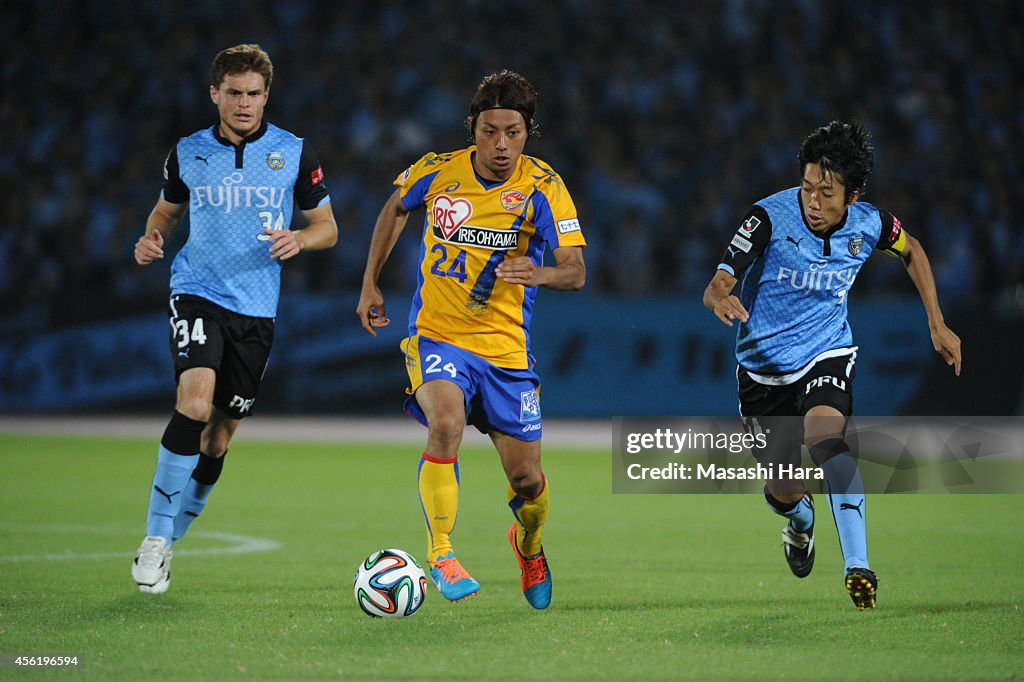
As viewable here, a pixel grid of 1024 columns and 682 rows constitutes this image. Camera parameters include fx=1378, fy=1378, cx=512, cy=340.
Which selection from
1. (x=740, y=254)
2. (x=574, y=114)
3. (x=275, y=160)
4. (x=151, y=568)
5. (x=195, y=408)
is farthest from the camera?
(x=574, y=114)

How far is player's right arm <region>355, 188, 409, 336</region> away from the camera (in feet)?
21.7

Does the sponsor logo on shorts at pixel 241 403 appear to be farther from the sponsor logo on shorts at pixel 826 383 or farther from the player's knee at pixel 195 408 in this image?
the sponsor logo on shorts at pixel 826 383

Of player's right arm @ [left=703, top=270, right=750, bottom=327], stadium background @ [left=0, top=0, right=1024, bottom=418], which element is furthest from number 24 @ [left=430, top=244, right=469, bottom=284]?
stadium background @ [left=0, top=0, right=1024, bottom=418]

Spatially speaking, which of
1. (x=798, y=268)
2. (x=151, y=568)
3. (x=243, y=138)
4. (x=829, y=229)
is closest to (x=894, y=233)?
(x=829, y=229)

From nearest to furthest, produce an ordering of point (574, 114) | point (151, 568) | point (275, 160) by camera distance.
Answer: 1. point (151, 568)
2. point (275, 160)
3. point (574, 114)

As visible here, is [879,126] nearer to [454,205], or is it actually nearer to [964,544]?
[964,544]

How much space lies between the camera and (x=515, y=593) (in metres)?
6.58

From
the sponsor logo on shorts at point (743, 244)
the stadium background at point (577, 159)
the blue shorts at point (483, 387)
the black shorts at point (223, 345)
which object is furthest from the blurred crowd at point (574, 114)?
the blue shorts at point (483, 387)

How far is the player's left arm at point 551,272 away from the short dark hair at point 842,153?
122cm

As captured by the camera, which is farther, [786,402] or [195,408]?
[786,402]

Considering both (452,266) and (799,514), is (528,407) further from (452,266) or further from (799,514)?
(799,514)

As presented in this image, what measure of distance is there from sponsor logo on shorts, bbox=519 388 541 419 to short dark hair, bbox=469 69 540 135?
47.5 inches

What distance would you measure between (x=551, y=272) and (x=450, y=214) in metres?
0.65

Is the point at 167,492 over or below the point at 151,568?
over
